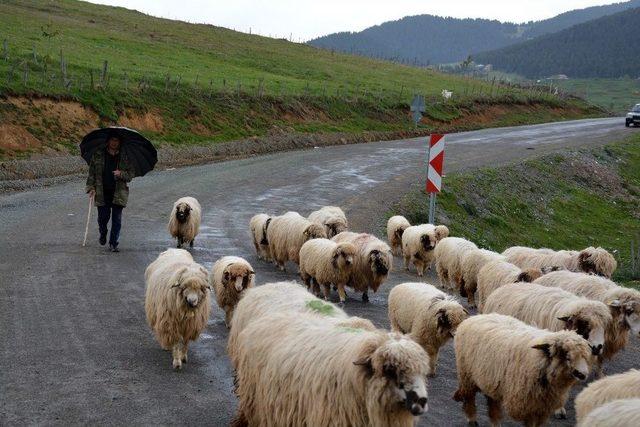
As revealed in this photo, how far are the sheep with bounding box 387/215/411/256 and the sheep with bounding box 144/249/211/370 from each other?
9.00 meters

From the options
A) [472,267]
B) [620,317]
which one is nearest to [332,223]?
[472,267]

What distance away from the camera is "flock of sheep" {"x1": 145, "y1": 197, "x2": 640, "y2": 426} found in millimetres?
5637

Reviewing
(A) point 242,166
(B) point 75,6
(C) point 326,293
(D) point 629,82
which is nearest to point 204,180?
(A) point 242,166

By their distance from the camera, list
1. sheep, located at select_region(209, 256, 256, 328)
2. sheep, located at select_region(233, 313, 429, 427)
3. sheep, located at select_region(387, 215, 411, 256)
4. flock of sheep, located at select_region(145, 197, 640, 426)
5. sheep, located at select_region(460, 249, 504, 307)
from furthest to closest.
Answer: sheep, located at select_region(387, 215, 411, 256) < sheep, located at select_region(460, 249, 504, 307) < sheep, located at select_region(209, 256, 256, 328) < flock of sheep, located at select_region(145, 197, 640, 426) < sheep, located at select_region(233, 313, 429, 427)

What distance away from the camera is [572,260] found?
45.3 feet

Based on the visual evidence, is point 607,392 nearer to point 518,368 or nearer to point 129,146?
point 518,368

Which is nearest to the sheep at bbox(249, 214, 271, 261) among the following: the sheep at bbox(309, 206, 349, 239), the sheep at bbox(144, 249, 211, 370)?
the sheep at bbox(309, 206, 349, 239)

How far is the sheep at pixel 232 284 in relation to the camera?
35.1 feet

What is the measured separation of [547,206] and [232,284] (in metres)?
22.4

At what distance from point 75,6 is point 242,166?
55.5m

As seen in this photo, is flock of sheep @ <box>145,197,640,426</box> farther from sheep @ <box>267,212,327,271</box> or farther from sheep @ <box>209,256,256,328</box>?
sheep @ <box>267,212,327,271</box>

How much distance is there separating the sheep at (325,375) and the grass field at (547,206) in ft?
46.2

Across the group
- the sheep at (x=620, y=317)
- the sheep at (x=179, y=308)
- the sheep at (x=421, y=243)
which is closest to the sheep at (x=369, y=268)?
the sheep at (x=421, y=243)

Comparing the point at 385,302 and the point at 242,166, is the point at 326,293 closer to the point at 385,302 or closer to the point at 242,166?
the point at 385,302
